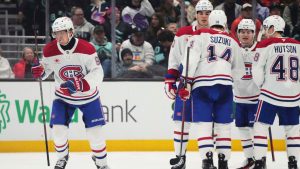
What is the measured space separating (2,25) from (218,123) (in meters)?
3.95

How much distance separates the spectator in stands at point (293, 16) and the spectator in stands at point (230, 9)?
1.94 ft

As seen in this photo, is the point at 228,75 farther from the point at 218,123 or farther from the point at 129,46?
the point at 129,46

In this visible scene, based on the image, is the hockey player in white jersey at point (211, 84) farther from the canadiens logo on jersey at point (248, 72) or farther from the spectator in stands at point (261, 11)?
the spectator in stands at point (261, 11)

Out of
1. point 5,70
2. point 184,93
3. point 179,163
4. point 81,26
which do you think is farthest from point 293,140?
point 5,70

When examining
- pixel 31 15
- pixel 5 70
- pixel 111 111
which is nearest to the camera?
pixel 111 111

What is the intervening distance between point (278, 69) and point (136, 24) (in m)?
3.07

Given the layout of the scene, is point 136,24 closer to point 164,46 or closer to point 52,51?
point 164,46

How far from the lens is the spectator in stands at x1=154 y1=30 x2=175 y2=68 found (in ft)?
33.3

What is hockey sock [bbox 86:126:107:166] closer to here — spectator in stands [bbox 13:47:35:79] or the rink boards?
the rink boards

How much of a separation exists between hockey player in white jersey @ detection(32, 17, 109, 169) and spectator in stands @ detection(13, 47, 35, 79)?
2.29 meters

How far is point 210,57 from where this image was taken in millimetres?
7402

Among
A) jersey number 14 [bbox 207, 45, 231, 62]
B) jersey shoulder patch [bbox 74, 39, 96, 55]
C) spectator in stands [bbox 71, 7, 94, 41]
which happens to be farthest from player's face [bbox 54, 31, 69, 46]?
spectator in stands [bbox 71, 7, 94, 41]

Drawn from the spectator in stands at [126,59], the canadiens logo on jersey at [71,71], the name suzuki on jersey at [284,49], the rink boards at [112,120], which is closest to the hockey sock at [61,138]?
the canadiens logo on jersey at [71,71]

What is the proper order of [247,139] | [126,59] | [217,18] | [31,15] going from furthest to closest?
[31,15]
[126,59]
[247,139]
[217,18]
